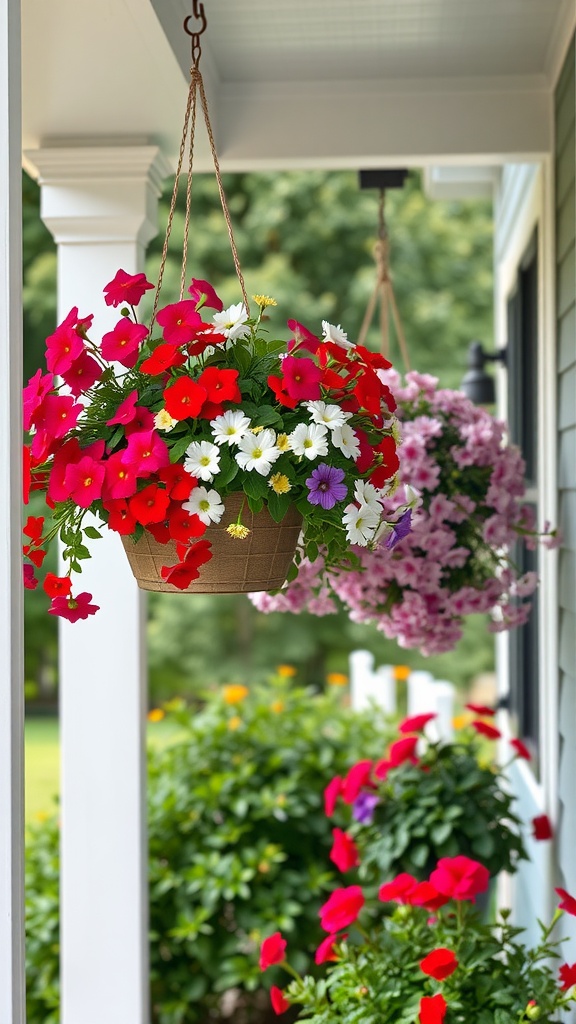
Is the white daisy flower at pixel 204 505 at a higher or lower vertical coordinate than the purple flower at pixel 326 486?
lower

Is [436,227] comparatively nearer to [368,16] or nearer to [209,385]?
[368,16]

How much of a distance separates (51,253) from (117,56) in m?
6.57

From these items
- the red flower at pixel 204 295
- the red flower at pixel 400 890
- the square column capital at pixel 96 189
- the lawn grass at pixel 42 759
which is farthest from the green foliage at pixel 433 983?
the lawn grass at pixel 42 759

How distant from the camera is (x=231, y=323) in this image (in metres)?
1.41

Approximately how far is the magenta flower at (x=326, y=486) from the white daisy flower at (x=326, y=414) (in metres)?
0.06

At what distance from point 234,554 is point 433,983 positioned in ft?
3.21

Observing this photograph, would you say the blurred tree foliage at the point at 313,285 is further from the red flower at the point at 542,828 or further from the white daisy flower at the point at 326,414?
the white daisy flower at the point at 326,414

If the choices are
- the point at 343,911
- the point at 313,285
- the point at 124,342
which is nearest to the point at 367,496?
the point at 124,342

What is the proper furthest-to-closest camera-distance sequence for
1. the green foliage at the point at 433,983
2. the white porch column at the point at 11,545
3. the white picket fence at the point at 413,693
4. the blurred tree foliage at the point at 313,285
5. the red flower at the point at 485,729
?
the blurred tree foliage at the point at 313,285 → the white picket fence at the point at 413,693 → the red flower at the point at 485,729 → the green foliage at the point at 433,983 → the white porch column at the point at 11,545

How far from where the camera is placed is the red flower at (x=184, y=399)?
129cm

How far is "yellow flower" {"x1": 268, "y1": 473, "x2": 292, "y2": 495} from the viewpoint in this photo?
1321 millimetres

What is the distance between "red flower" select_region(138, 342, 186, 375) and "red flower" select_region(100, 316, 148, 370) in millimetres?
24

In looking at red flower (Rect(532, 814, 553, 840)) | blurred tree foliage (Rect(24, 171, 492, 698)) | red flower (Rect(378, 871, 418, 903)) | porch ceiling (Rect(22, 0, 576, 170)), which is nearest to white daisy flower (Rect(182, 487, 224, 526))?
porch ceiling (Rect(22, 0, 576, 170))

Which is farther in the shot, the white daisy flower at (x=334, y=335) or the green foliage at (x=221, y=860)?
the green foliage at (x=221, y=860)
